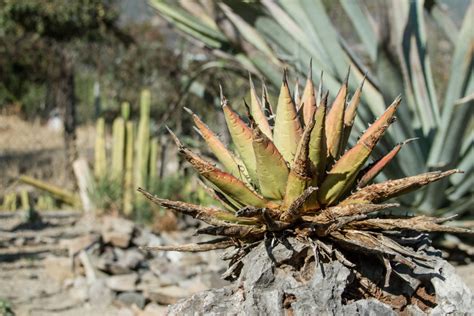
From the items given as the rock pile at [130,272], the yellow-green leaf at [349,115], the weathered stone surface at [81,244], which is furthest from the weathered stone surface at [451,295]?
the weathered stone surface at [81,244]

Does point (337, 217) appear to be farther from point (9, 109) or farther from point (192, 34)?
point (9, 109)

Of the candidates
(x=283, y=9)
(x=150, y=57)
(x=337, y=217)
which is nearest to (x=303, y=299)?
(x=337, y=217)

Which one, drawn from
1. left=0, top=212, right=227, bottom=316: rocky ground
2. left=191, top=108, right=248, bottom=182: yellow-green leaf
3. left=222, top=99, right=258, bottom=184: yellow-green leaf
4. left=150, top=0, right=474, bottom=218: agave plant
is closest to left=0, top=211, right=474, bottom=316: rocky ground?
left=0, top=212, right=227, bottom=316: rocky ground

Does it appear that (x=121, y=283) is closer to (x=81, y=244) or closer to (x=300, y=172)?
(x=81, y=244)

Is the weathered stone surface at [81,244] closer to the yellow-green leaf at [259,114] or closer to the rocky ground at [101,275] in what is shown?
the rocky ground at [101,275]

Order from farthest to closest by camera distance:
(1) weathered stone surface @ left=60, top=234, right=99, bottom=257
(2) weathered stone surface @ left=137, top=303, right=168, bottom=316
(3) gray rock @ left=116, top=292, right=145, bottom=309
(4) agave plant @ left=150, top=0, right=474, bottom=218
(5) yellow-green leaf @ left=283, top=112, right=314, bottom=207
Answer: (1) weathered stone surface @ left=60, top=234, right=99, bottom=257 → (3) gray rock @ left=116, top=292, right=145, bottom=309 → (2) weathered stone surface @ left=137, top=303, right=168, bottom=316 → (4) agave plant @ left=150, top=0, right=474, bottom=218 → (5) yellow-green leaf @ left=283, top=112, right=314, bottom=207

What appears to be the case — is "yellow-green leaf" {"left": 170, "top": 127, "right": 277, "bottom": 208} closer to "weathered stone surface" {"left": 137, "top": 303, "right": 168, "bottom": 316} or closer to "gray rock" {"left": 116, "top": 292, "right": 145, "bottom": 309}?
"weathered stone surface" {"left": 137, "top": 303, "right": 168, "bottom": 316}

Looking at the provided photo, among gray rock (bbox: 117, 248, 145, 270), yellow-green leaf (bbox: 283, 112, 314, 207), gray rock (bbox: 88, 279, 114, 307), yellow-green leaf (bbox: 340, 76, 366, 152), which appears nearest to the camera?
yellow-green leaf (bbox: 283, 112, 314, 207)
